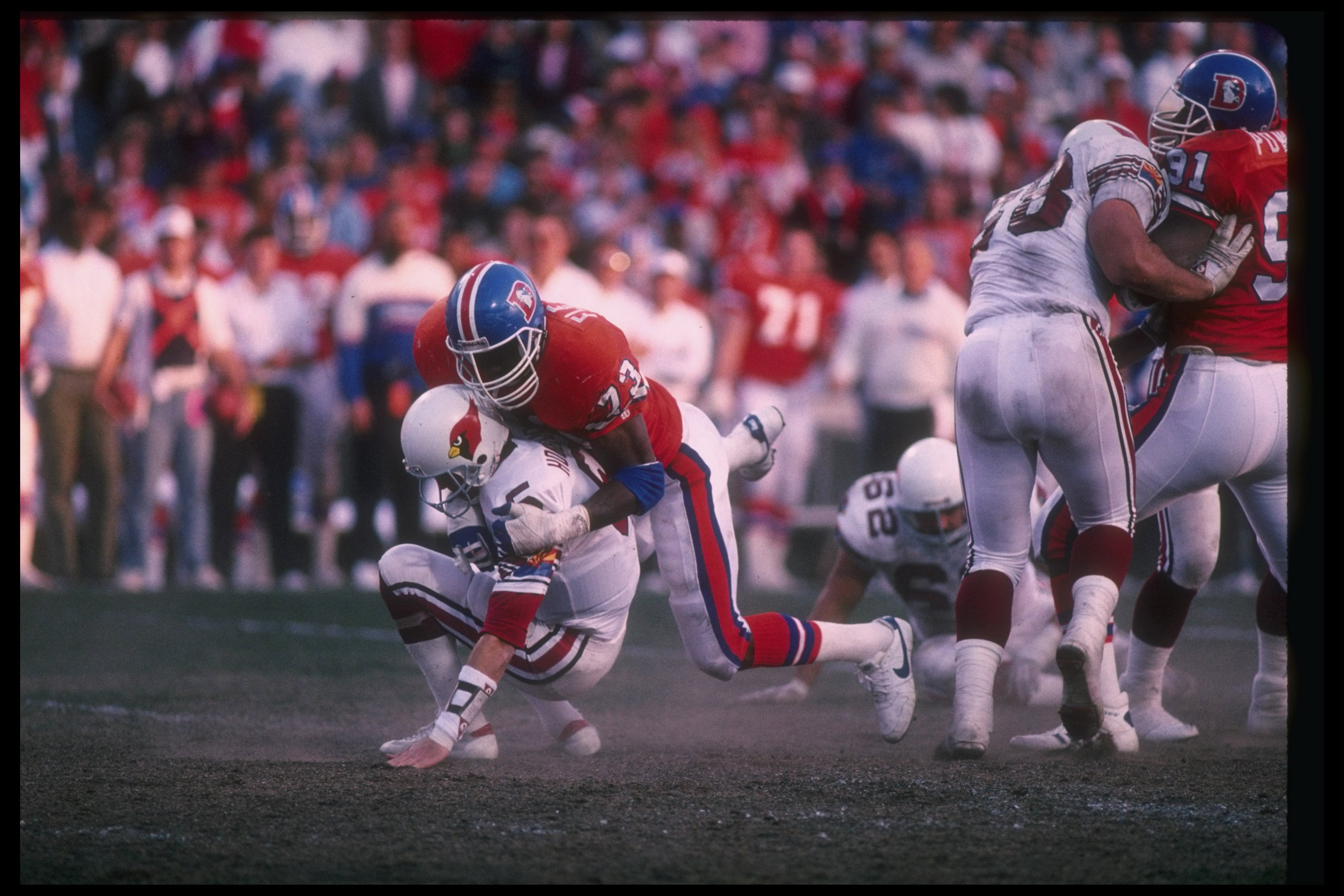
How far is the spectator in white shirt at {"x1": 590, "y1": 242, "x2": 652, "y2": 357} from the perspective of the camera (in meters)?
8.55

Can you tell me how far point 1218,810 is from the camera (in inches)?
136

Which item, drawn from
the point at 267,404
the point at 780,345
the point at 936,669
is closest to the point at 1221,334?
the point at 936,669

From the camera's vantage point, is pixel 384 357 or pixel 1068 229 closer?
pixel 1068 229

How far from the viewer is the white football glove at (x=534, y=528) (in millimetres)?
3742

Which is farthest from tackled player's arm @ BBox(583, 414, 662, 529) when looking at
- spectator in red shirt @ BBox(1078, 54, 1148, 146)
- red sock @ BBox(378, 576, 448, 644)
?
spectator in red shirt @ BBox(1078, 54, 1148, 146)

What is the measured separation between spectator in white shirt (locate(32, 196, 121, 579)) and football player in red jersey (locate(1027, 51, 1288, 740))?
5.50 m

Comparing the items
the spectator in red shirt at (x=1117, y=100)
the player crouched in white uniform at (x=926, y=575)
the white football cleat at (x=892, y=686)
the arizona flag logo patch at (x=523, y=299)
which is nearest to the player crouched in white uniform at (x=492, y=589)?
the arizona flag logo patch at (x=523, y=299)

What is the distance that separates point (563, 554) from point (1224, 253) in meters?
1.95

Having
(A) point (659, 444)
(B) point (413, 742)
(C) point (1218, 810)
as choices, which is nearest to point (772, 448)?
(A) point (659, 444)

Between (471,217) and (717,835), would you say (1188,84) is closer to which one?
(717,835)

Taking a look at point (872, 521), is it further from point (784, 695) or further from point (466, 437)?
point (466, 437)

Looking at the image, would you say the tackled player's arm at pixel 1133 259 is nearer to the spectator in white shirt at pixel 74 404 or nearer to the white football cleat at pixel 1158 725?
the white football cleat at pixel 1158 725

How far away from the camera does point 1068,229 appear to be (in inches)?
158

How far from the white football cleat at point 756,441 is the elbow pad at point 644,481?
56cm
